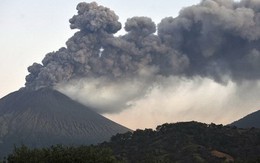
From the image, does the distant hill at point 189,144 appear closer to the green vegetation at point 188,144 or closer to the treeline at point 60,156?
the green vegetation at point 188,144

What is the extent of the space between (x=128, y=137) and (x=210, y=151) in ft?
93.2

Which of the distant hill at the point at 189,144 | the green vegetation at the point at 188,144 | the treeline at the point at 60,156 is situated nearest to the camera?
the treeline at the point at 60,156

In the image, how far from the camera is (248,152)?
98188mm

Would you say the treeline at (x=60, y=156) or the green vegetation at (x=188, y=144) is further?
the green vegetation at (x=188, y=144)

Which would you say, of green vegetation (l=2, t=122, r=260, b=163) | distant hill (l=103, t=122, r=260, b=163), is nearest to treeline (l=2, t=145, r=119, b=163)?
green vegetation (l=2, t=122, r=260, b=163)

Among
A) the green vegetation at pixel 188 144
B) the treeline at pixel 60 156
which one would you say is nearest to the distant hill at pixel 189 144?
the green vegetation at pixel 188 144

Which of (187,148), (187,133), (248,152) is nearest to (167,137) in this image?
(187,133)

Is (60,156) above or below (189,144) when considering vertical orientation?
below

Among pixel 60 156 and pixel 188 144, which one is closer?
pixel 60 156

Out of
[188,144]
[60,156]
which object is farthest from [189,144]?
[60,156]

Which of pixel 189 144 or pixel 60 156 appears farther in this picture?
pixel 189 144

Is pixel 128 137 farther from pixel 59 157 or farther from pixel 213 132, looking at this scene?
pixel 59 157

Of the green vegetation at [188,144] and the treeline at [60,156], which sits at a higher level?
the green vegetation at [188,144]

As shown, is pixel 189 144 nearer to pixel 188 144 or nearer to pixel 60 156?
pixel 188 144
